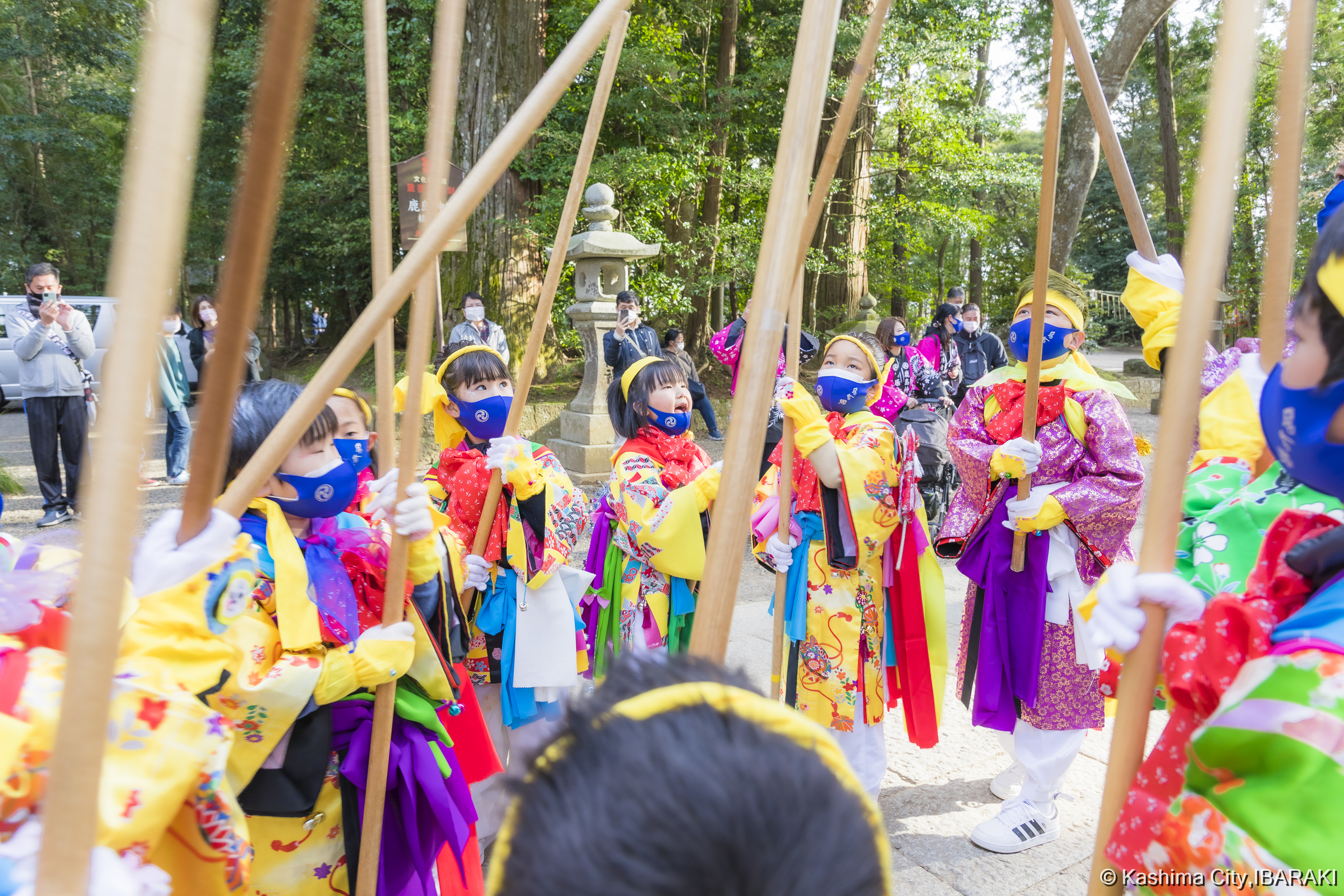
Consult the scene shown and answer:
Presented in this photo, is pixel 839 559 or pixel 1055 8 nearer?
pixel 1055 8

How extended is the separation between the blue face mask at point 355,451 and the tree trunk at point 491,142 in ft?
24.5

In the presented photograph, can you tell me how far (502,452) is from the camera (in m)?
2.57

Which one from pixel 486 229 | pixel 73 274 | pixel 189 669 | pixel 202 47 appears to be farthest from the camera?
pixel 73 274

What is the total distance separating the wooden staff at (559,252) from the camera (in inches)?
62.6

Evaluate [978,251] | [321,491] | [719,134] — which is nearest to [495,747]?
[321,491]

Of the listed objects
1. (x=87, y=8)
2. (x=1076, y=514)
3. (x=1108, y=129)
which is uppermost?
(x=87, y=8)

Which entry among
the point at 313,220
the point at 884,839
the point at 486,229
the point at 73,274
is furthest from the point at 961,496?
the point at 73,274

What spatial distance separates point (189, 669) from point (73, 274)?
2187 cm

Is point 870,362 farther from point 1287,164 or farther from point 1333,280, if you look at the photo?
point 1333,280

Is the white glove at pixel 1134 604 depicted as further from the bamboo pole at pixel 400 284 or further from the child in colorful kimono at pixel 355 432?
the child in colorful kimono at pixel 355 432

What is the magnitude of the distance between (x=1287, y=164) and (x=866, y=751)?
7.53 ft

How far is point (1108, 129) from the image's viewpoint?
5.14ft

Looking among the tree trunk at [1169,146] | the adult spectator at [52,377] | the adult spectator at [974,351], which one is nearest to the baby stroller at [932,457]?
the adult spectator at [974,351]

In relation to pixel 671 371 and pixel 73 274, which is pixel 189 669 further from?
pixel 73 274
